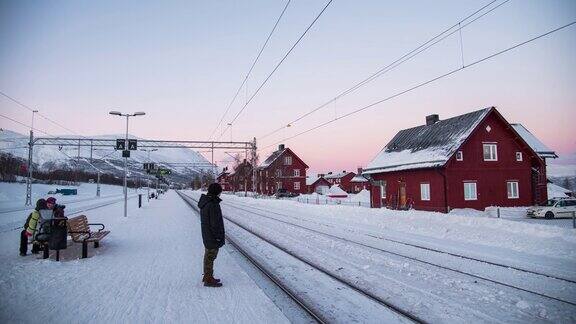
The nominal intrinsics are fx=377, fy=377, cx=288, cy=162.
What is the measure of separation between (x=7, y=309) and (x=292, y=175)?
69.6m

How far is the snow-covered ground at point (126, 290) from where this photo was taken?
5.78 meters

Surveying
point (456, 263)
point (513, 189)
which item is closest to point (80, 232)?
point (456, 263)

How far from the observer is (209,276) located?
750 cm

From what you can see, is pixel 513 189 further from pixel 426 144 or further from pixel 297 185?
pixel 297 185

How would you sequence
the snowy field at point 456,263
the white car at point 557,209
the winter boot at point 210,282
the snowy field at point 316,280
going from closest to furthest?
the snowy field at point 316,280
the snowy field at point 456,263
the winter boot at point 210,282
the white car at point 557,209

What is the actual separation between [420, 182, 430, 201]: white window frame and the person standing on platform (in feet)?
83.0

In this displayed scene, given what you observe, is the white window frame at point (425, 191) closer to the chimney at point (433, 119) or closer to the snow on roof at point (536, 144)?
the chimney at point (433, 119)

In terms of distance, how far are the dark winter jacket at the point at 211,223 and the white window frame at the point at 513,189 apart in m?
29.3

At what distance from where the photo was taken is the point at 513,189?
30422 mm

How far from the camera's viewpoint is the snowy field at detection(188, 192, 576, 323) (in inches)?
252

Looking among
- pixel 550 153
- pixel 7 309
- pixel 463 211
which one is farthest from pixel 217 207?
pixel 550 153

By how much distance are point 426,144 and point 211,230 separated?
92.8ft

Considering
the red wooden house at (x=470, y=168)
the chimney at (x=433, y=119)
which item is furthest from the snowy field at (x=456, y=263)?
the chimney at (x=433, y=119)

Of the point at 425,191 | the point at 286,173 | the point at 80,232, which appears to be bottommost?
the point at 80,232
